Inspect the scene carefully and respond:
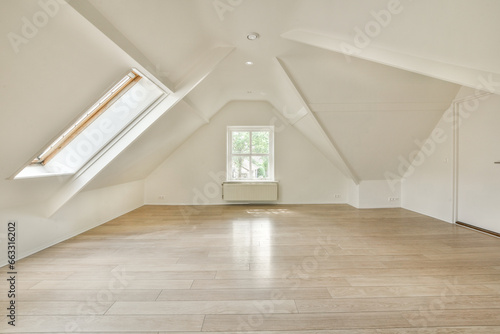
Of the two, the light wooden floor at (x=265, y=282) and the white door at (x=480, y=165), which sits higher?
the white door at (x=480, y=165)

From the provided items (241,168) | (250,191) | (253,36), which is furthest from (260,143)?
(253,36)

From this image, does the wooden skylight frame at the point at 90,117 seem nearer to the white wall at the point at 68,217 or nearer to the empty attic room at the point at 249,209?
the empty attic room at the point at 249,209

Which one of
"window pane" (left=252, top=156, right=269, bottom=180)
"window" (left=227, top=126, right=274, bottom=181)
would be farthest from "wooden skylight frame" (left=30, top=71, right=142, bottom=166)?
"window pane" (left=252, top=156, right=269, bottom=180)

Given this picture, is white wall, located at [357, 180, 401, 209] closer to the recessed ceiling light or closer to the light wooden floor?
the light wooden floor

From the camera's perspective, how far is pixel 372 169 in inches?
193

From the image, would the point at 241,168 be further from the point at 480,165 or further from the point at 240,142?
the point at 480,165

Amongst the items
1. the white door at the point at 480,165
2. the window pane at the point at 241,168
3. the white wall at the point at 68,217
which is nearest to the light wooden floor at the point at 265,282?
the white wall at the point at 68,217

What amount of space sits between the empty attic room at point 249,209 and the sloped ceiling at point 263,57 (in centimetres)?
2

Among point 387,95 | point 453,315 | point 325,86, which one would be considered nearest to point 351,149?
point 387,95

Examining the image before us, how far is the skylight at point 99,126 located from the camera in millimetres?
2572

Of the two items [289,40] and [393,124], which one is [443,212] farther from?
[289,40]

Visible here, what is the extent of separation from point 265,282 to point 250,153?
399cm

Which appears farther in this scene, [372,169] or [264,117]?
[264,117]

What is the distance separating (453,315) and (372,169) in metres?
3.67
